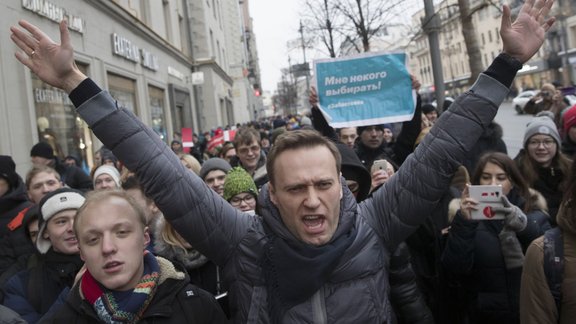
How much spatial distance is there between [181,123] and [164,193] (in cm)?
2367

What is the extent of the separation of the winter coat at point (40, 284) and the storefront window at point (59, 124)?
672 cm

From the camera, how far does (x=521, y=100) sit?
110 ft

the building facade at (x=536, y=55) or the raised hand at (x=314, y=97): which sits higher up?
the building facade at (x=536, y=55)

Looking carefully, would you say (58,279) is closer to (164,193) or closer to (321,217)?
(164,193)

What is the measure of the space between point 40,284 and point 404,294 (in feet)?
6.64

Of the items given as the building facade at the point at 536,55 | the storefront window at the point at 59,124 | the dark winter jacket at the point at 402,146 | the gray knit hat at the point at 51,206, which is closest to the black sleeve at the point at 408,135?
the dark winter jacket at the point at 402,146

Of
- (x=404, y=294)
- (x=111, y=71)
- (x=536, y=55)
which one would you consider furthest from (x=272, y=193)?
(x=536, y=55)

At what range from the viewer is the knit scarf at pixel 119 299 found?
7.24 feet

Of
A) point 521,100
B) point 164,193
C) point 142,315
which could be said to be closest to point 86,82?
point 164,193

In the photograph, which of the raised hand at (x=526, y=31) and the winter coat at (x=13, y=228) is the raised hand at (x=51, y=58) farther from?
the winter coat at (x=13, y=228)

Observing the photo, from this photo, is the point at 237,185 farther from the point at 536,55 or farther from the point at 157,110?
the point at 536,55

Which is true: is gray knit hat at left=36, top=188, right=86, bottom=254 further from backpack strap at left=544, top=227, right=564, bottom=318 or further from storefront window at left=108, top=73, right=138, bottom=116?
storefront window at left=108, top=73, right=138, bottom=116

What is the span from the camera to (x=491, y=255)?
334cm

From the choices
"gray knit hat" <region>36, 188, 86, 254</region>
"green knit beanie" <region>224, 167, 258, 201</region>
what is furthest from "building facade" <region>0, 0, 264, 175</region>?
"green knit beanie" <region>224, 167, 258, 201</region>
